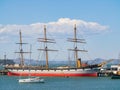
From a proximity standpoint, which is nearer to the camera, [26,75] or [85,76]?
[85,76]

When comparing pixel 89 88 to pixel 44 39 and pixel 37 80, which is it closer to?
pixel 37 80

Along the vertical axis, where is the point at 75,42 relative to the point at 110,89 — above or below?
above

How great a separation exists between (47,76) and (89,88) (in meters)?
44.3

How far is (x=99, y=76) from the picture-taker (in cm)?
12112

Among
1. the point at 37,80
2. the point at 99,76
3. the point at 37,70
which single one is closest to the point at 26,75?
the point at 37,70

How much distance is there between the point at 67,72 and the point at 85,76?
5212 mm

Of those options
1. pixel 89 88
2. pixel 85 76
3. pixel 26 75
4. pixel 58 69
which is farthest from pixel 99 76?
pixel 89 88

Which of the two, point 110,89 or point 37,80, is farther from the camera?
point 37,80

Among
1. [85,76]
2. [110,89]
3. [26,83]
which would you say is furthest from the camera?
[85,76]

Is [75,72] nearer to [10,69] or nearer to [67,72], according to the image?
[67,72]

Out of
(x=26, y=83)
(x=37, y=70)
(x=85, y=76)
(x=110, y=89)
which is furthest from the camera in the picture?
(x=37, y=70)

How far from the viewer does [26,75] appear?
430ft

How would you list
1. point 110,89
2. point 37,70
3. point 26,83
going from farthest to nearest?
point 37,70 < point 26,83 < point 110,89

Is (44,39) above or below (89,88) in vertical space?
above
